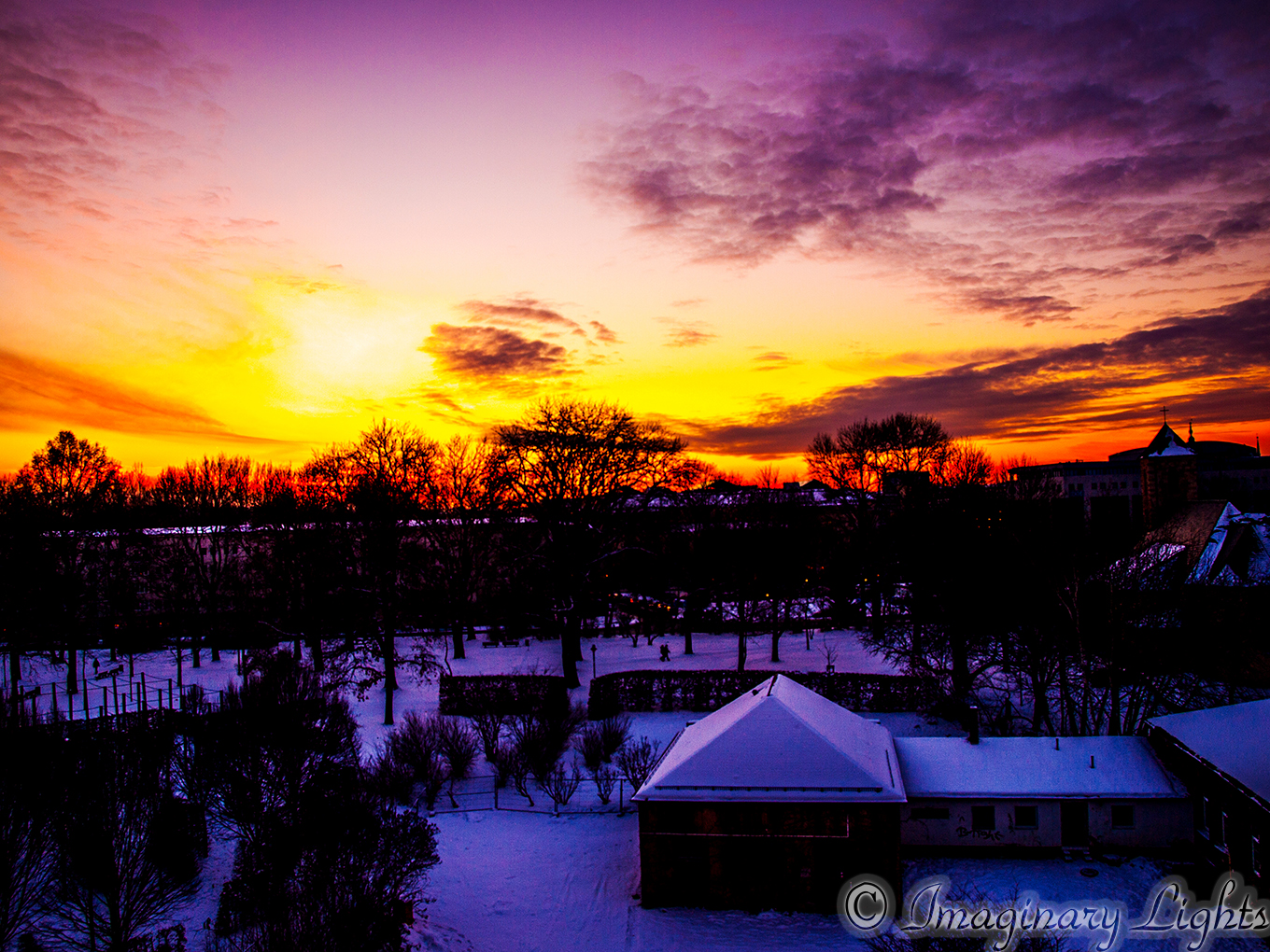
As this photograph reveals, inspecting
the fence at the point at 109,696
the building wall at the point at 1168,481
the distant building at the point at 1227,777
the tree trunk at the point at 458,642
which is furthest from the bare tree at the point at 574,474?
the building wall at the point at 1168,481

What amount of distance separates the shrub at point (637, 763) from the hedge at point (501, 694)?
4.53m

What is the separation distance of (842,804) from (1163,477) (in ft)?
147

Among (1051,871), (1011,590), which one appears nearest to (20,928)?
(1051,871)

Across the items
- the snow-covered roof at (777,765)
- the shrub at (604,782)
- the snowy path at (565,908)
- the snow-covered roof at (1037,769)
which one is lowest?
the snowy path at (565,908)

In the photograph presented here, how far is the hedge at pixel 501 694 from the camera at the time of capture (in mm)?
27875

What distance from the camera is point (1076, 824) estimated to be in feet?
60.0

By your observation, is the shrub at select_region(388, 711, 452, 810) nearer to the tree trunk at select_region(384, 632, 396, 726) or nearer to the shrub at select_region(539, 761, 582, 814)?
the shrub at select_region(539, 761, 582, 814)

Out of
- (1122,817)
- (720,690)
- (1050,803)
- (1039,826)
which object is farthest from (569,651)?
(1122,817)

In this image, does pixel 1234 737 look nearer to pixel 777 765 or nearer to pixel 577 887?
pixel 777 765

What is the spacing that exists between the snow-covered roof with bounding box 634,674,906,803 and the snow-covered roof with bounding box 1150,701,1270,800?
6863 millimetres

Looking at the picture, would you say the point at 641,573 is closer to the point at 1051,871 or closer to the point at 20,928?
the point at 1051,871

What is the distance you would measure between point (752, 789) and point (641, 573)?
27.9 m

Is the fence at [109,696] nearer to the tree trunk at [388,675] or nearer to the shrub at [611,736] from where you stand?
the tree trunk at [388,675]

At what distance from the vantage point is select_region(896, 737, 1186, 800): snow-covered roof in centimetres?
1816
